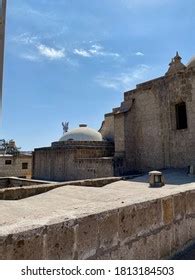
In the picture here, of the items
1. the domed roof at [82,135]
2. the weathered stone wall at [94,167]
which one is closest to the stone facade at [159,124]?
the weathered stone wall at [94,167]

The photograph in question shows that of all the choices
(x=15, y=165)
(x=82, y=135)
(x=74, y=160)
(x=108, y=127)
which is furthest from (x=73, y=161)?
(x=15, y=165)

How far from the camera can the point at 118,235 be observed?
219 centimetres

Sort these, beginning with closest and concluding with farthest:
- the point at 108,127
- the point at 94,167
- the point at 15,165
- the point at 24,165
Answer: the point at 94,167, the point at 108,127, the point at 15,165, the point at 24,165

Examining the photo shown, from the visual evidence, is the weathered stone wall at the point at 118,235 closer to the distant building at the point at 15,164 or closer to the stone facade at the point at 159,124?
the stone facade at the point at 159,124

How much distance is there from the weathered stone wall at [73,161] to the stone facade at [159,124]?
1.44 m

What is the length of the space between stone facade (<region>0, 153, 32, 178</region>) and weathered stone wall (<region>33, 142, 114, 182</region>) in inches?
289

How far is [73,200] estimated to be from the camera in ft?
24.6

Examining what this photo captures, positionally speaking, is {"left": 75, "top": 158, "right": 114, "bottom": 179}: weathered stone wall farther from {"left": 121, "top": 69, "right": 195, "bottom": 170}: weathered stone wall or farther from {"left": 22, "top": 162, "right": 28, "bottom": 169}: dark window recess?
{"left": 22, "top": 162, "right": 28, "bottom": 169}: dark window recess

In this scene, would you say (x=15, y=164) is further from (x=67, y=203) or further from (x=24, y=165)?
(x=67, y=203)

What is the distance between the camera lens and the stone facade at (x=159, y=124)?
14.2 meters

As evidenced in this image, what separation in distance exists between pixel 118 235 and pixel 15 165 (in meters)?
26.6

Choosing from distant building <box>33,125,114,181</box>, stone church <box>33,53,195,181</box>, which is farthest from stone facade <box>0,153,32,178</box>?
stone church <box>33,53,195,181</box>
